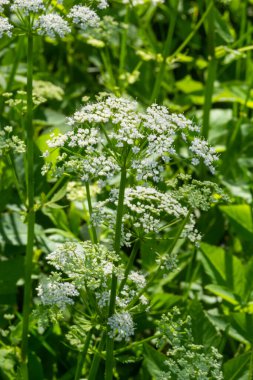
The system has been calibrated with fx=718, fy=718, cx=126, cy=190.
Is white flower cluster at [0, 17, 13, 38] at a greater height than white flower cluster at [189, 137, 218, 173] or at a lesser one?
greater

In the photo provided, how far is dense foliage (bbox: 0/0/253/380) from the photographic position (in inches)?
77.9

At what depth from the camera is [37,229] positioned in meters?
2.99

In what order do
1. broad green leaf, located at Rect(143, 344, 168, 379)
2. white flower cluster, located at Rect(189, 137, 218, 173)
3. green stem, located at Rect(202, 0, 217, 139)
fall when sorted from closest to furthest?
white flower cluster, located at Rect(189, 137, 218, 173) < broad green leaf, located at Rect(143, 344, 168, 379) < green stem, located at Rect(202, 0, 217, 139)

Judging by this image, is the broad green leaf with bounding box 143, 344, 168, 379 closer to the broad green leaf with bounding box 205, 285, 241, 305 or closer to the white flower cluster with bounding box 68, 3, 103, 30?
the broad green leaf with bounding box 205, 285, 241, 305

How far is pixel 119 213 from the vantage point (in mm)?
1977

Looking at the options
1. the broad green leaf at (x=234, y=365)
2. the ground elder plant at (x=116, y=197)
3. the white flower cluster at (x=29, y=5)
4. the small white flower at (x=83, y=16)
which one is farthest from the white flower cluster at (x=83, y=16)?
the broad green leaf at (x=234, y=365)

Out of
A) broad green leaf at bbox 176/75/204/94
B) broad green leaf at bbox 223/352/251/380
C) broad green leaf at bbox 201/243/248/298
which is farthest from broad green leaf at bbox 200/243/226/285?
broad green leaf at bbox 176/75/204/94

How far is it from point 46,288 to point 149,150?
0.49 m

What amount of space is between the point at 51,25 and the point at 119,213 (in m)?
0.57

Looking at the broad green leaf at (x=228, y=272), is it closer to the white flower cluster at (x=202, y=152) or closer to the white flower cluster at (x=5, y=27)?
the white flower cluster at (x=202, y=152)

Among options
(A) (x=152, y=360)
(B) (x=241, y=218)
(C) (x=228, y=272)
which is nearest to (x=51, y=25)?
(A) (x=152, y=360)

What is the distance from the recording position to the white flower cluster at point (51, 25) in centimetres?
204

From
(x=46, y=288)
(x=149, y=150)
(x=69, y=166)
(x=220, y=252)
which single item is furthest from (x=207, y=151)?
(x=220, y=252)

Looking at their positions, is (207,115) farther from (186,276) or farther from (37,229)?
(37,229)
